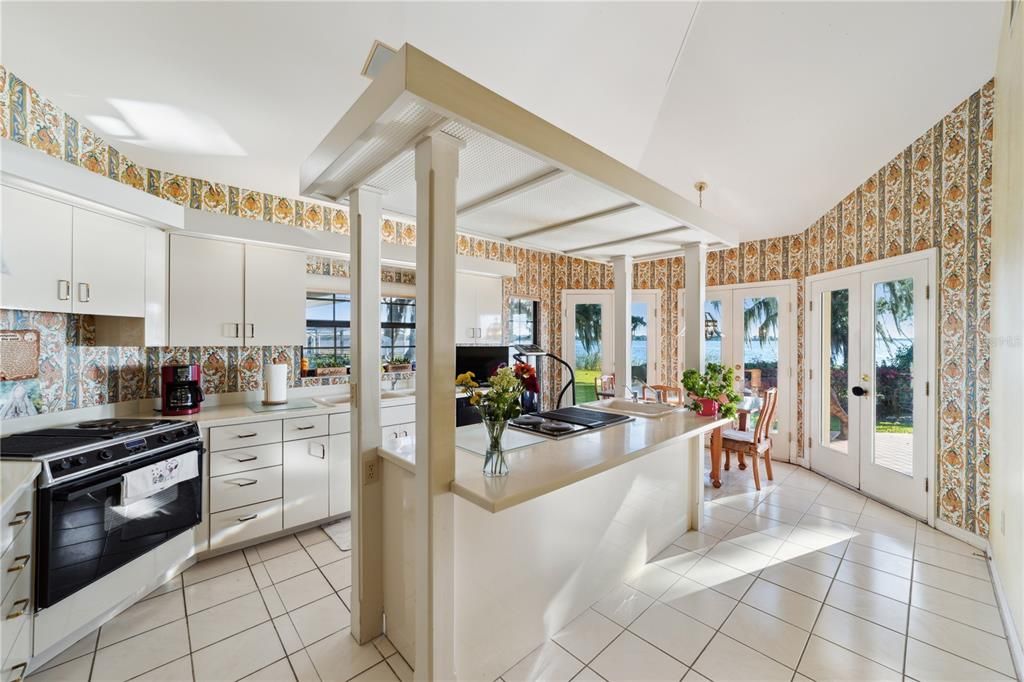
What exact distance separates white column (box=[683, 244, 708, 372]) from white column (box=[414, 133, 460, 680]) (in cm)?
213

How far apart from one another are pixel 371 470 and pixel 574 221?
1.70 metres

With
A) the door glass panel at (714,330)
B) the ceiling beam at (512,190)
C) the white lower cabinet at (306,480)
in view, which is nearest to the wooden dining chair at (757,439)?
the door glass panel at (714,330)

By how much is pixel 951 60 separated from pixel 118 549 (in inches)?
213

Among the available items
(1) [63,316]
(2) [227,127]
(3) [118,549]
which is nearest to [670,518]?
(3) [118,549]

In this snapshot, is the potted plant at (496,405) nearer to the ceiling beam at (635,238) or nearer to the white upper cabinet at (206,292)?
the ceiling beam at (635,238)

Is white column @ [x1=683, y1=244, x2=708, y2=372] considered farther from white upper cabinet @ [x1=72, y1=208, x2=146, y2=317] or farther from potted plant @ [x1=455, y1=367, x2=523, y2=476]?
white upper cabinet @ [x1=72, y1=208, x2=146, y2=317]

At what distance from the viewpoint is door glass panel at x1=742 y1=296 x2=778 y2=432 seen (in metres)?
4.88

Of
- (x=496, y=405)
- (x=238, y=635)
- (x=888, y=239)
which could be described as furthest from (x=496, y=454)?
(x=888, y=239)

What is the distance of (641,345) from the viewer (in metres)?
5.83

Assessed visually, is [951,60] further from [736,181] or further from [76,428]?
[76,428]

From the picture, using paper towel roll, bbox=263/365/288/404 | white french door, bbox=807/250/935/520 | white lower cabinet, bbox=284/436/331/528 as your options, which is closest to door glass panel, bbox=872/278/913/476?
white french door, bbox=807/250/935/520

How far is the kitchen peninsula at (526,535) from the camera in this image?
1608 millimetres

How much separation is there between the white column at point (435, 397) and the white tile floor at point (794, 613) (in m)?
0.55

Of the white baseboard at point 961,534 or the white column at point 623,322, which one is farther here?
the white column at point 623,322
